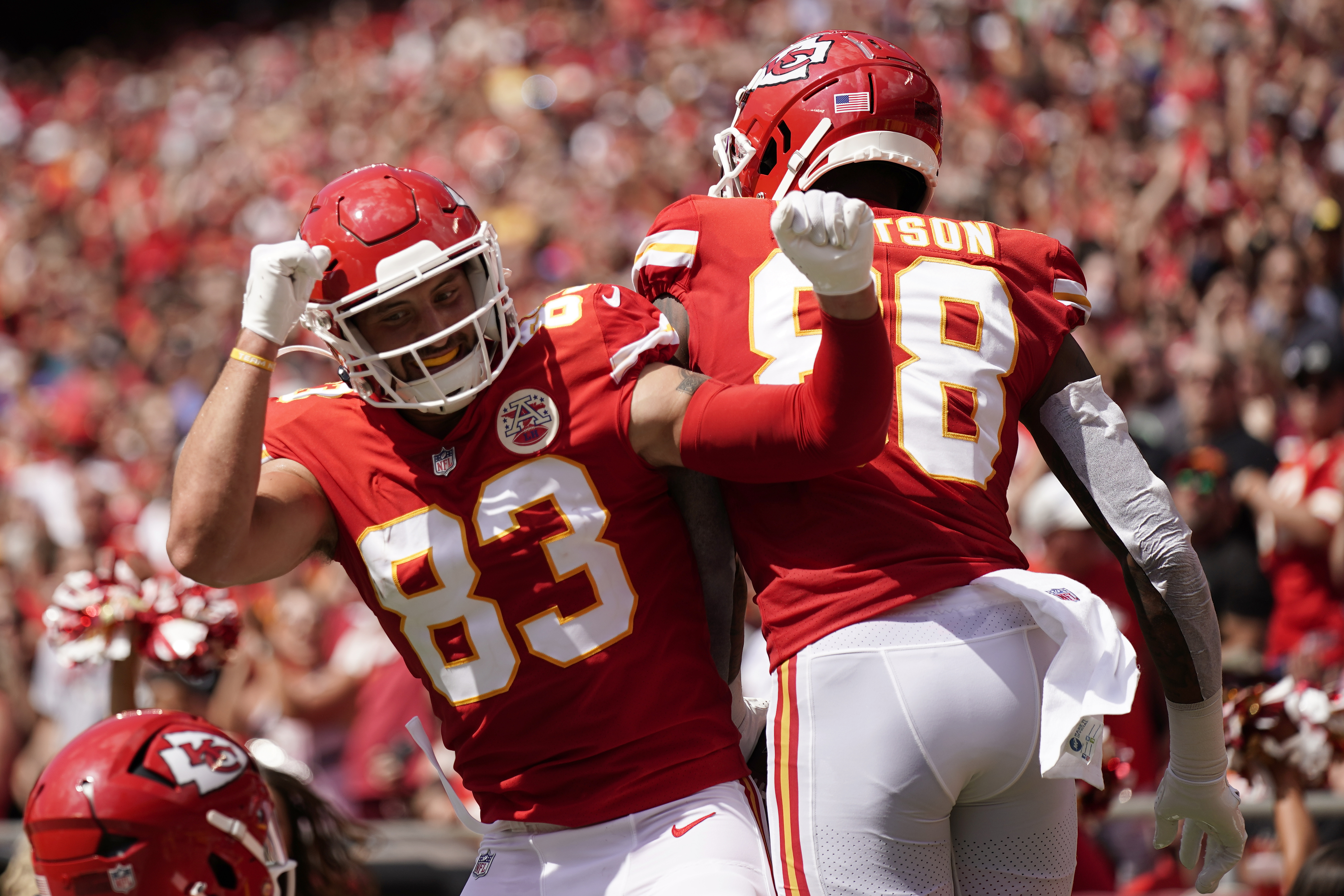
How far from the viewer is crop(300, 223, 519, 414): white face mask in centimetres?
231

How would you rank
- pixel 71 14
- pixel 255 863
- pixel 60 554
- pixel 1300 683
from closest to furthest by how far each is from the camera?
pixel 255 863, pixel 1300 683, pixel 60 554, pixel 71 14

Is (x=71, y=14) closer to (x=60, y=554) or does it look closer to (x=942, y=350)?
(x=60, y=554)

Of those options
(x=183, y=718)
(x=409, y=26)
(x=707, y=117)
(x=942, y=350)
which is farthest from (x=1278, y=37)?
(x=409, y=26)

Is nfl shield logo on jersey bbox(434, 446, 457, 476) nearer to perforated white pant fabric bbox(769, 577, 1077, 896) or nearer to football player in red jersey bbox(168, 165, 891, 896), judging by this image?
football player in red jersey bbox(168, 165, 891, 896)

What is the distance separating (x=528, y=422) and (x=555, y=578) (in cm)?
26

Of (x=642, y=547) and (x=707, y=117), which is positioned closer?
(x=642, y=547)

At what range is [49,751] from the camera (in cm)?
627

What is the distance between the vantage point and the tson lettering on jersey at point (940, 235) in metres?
2.40

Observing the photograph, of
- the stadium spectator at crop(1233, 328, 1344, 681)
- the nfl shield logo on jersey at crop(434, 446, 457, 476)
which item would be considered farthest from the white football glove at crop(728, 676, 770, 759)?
the stadium spectator at crop(1233, 328, 1344, 681)

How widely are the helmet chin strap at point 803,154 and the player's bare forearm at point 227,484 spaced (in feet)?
3.04

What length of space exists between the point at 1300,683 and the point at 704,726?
166cm

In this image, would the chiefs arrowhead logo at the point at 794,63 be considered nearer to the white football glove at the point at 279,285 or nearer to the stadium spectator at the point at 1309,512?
the white football glove at the point at 279,285

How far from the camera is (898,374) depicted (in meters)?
2.32

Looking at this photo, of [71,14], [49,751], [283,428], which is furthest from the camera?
[71,14]
